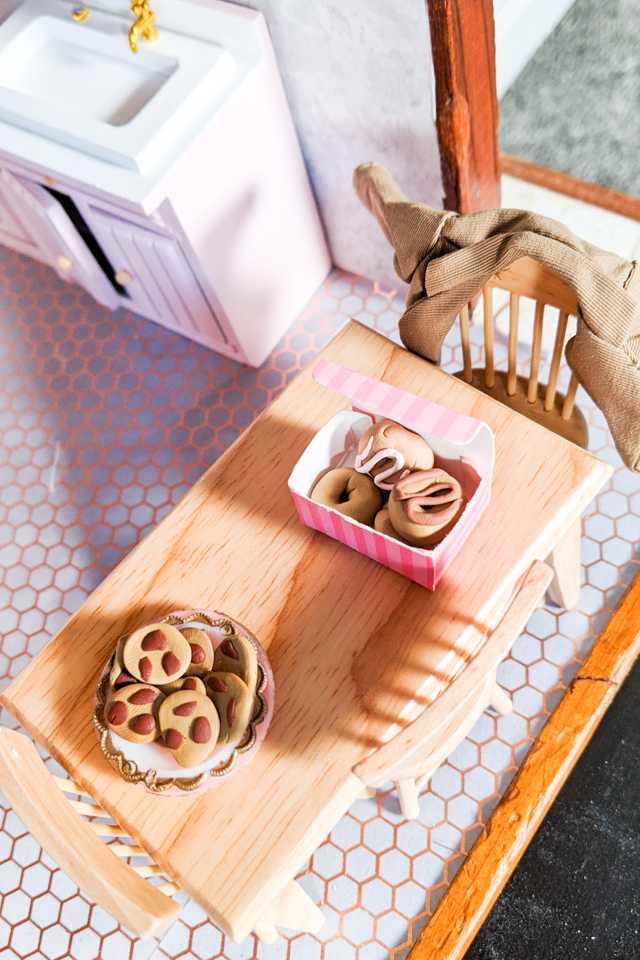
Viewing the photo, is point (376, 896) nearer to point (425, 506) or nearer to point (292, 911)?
point (292, 911)

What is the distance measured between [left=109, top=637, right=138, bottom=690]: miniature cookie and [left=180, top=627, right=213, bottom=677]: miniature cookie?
0.08 metres

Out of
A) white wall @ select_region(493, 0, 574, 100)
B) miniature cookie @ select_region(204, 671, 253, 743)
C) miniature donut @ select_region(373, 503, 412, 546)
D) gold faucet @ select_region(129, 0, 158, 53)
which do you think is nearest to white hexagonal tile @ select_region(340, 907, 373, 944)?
miniature cookie @ select_region(204, 671, 253, 743)

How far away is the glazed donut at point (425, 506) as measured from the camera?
2.97 feet

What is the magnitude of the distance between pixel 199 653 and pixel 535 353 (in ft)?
2.52

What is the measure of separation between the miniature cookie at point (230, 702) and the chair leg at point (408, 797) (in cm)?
46

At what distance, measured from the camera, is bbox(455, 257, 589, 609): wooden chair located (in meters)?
1.04

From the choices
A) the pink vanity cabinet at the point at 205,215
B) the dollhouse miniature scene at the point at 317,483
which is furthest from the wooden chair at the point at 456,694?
the pink vanity cabinet at the point at 205,215

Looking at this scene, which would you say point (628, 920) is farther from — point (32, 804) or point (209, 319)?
point (209, 319)

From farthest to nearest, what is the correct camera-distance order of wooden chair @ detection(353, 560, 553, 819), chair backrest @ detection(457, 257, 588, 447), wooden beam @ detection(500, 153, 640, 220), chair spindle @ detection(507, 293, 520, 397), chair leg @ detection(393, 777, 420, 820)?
wooden beam @ detection(500, 153, 640, 220) → chair leg @ detection(393, 777, 420, 820) → chair spindle @ detection(507, 293, 520, 397) → chair backrest @ detection(457, 257, 588, 447) → wooden chair @ detection(353, 560, 553, 819)

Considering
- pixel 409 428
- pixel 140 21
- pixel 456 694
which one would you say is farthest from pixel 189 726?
pixel 140 21

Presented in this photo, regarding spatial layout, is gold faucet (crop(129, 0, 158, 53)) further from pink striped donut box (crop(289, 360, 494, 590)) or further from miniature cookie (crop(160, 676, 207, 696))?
miniature cookie (crop(160, 676, 207, 696))

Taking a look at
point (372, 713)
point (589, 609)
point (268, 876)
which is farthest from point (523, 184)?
point (268, 876)

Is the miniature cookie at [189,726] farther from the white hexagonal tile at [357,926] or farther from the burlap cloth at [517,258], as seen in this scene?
the white hexagonal tile at [357,926]

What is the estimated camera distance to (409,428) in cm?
95
